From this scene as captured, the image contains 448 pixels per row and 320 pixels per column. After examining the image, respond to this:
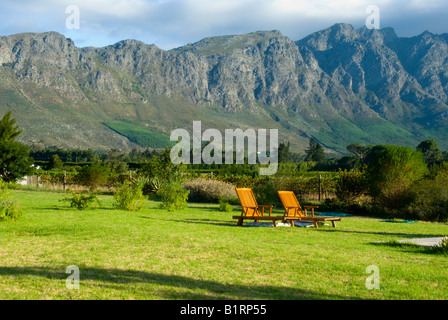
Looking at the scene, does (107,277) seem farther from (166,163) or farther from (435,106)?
(435,106)

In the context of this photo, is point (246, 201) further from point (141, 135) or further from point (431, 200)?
point (141, 135)

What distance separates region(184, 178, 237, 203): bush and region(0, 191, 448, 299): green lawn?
→ 489 inches

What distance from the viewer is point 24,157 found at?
2952cm

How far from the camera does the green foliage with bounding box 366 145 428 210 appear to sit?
16703 millimetres

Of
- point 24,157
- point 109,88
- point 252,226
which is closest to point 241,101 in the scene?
point 109,88

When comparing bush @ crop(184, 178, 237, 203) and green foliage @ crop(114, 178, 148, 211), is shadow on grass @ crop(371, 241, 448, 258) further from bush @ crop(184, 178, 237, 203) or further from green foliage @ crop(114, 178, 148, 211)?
bush @ crop(184, 178, 237, 203)

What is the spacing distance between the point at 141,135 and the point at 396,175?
414 ft

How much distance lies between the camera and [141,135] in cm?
13850

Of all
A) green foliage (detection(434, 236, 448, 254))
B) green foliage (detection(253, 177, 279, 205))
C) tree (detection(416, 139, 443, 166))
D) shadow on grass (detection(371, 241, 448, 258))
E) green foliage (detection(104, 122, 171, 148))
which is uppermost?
green foliage (detection(104, 122, 171, 148))

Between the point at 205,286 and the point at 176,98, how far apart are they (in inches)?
7200

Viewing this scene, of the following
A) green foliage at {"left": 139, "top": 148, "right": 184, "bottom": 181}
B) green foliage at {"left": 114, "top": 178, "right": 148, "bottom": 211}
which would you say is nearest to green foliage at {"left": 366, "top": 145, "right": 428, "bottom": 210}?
green foliage at {"left": 139, "top": 148, "right": 184, "bottom": 181}

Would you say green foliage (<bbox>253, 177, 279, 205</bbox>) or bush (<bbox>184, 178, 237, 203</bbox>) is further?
bush (<bbox>184, 178, 237, 203</bbox>)

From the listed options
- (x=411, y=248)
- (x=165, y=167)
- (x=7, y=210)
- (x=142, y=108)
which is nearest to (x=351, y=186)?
(x=165, y=167)
